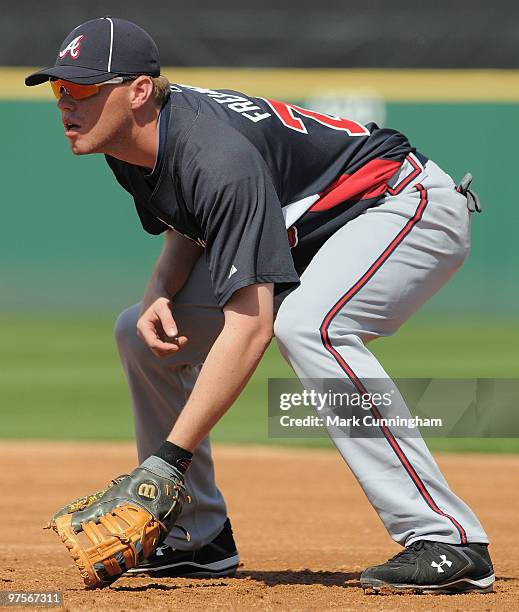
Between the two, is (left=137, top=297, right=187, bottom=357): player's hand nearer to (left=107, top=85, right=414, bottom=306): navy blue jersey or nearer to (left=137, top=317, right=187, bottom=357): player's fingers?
(left=137, top=317, right=187, bottom=357): player's fingers

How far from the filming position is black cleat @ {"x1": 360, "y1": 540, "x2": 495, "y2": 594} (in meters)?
2.71

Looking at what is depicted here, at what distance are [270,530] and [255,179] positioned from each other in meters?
1.84

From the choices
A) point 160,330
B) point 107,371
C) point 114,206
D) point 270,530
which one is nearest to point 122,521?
point 160,330

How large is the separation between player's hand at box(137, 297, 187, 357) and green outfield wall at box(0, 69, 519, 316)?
7.77m

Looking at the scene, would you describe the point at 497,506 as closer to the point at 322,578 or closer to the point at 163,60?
the point at 322,578

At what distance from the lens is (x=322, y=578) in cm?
316

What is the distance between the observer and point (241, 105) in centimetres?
291

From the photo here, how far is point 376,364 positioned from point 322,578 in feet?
2.38

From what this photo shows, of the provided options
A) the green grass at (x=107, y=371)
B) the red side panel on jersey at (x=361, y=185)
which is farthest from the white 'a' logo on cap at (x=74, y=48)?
the green grass at (x=107, y=371)

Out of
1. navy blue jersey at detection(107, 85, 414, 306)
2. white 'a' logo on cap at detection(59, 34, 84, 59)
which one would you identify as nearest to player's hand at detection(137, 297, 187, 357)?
navy blue jersey at detection(107, 85, 414, 306)

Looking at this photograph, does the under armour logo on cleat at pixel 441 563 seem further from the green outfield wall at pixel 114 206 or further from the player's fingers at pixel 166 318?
the green outfield wall at pixel 114 206

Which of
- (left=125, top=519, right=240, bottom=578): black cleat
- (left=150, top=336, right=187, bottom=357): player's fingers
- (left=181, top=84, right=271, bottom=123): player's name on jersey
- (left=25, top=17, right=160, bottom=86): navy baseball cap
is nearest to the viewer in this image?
(left=25, top=17, right=160, bottom=86): navy baseball cap

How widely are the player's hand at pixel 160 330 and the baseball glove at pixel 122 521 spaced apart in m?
0.47

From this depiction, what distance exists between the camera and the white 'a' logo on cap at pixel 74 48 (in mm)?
2686
